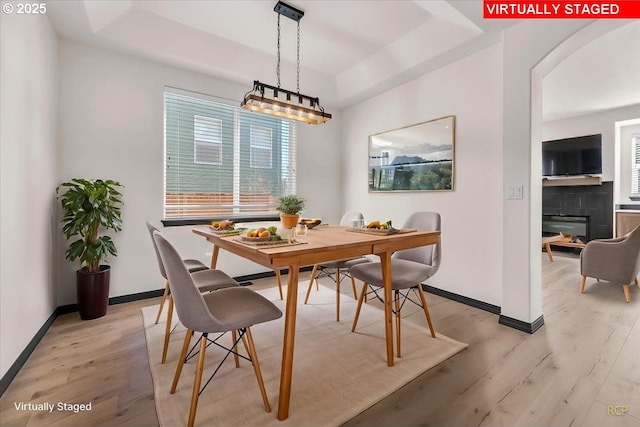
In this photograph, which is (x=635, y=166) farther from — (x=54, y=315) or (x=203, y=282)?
(x=54, y=315)

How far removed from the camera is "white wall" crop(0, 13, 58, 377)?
168 cm

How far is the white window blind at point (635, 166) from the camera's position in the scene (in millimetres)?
5301

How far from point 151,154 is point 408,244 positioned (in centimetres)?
282

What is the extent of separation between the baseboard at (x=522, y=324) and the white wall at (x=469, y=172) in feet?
0.98

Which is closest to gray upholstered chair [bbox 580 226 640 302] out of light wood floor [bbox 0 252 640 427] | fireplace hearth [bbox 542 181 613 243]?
light wood floor [bbox 0 252 640 427]

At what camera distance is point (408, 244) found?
1947 millimetres

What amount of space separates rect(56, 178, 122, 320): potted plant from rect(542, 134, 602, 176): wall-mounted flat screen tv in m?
7.47

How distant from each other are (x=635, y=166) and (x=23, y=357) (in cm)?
868

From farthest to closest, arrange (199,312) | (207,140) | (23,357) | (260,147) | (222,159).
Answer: (260,147), (222,159), (207,140), (23,357), (199,312)

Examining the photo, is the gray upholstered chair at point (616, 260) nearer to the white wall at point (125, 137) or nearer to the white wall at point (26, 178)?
the white wall at point (125, 137)

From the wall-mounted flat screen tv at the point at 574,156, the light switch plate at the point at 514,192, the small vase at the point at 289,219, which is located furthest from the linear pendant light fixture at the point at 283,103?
the wall-mounted flat screen tv at the point at 574,156

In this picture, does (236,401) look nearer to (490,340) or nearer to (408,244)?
(408,244)

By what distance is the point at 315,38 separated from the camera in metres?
3.16

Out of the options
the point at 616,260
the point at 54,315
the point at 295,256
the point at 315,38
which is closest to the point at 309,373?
the point at 295,256
